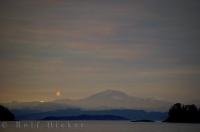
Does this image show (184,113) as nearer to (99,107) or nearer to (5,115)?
(99,107)

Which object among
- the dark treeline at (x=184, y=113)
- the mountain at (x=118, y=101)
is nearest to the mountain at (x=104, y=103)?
the mountain at (x=118, y=101)

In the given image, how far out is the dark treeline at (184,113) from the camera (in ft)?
28.8

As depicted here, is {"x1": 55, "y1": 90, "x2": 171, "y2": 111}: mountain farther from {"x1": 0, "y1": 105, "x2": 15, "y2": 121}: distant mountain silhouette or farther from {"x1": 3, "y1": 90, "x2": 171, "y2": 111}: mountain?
{"x1": 0, "y1": 105, "x2": 15, "y2": 121}: distant mountain silhouette

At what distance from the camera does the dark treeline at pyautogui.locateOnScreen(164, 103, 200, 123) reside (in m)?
8.78

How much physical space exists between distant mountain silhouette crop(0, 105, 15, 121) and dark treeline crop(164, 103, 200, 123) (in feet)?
8.93

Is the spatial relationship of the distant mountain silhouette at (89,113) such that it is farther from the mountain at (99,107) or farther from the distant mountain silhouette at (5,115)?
the distant mountain silhouette at (5,115)

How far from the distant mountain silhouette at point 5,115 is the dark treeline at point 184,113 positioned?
2.72 metres

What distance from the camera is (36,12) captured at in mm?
8703

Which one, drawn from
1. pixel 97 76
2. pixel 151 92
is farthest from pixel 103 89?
pixel 151 92

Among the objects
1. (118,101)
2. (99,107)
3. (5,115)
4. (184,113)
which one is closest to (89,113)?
(99,107)

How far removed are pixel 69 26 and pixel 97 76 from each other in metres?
1.01

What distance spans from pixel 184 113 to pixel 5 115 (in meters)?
3.21

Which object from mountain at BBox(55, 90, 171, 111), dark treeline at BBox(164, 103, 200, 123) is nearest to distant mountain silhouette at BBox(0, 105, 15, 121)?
mountain at BBox(55, 90, 171, 111)

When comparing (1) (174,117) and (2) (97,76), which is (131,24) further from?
(1) (174,117)
